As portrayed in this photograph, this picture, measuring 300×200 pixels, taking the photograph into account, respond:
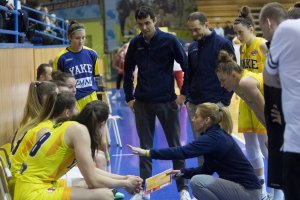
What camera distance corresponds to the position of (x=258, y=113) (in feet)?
13.1

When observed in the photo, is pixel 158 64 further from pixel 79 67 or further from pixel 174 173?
pixel 174 173

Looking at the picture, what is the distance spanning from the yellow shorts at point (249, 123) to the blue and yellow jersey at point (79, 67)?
1.70 metres

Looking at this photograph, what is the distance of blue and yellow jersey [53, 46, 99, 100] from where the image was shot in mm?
5727

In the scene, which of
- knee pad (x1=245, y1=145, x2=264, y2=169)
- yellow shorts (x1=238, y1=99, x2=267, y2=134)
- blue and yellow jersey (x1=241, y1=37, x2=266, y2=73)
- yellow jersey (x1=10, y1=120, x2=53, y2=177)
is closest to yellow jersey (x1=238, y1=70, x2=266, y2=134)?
yellow shorts (x1=238, y1=99, x2=267, y2=134)

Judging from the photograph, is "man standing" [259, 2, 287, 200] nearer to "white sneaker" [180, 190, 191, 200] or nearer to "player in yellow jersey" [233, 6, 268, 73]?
"white sneaker" [180, 190, 191, 200]

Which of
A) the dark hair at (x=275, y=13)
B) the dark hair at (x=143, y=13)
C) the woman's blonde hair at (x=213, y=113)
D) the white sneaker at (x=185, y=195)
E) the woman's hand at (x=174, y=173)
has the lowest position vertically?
the white sneaker at (x=185, y=195)

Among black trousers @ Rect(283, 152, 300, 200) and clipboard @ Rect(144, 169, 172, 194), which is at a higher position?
black trousers @ Rect(283, 152, 300, 200)

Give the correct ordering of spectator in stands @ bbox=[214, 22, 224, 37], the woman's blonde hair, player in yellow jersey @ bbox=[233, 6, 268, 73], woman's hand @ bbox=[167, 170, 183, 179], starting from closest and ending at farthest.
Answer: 1. woman's hand @ bbox=[167, 170, 183, 179]
2. the woman's blonde hair
3. player in yellow jersey @ bbox=[233, 6, 268, 73]
4. spectator in stands @ bbox=[214, 22, 224, 37]

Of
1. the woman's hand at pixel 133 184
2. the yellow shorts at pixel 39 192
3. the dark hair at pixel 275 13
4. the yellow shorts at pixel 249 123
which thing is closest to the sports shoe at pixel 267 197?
the yellow shorts at pixel 249 123

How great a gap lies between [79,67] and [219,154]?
92.0 inches

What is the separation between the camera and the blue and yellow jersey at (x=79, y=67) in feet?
18.8

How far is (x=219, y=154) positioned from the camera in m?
3.93

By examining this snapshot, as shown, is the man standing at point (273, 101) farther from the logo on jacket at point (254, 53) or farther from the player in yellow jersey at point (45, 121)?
the logo on jacket at point (254, 53)

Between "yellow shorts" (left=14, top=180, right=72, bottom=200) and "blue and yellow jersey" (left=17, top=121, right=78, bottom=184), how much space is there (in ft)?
0.10
